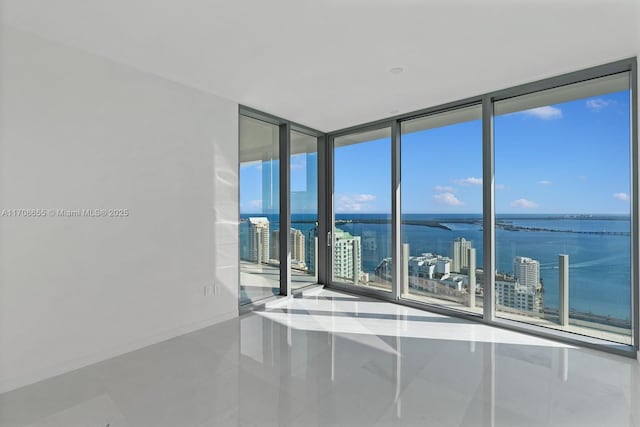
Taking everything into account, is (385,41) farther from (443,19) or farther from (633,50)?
(633,50)

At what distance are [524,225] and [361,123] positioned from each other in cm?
250

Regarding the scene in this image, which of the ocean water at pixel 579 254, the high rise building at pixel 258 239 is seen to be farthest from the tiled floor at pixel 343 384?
the high rise building at pixel 258 239

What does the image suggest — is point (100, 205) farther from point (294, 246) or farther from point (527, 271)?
point (527, 271)

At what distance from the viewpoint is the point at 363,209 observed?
190 inches

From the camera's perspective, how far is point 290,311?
3.95m

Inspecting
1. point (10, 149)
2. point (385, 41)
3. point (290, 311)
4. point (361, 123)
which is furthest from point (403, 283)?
point (10, 149)

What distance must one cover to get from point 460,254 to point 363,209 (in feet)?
5.06

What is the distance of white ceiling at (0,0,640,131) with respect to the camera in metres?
2.04

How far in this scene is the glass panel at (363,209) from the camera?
15.0 ft

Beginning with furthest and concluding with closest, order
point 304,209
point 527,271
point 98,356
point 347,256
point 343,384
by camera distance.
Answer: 1. point 347,256
2. point 304,209
3. point 527,271
4. point 98,356
5. point 343,384

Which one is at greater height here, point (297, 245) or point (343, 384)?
point (297, 245)

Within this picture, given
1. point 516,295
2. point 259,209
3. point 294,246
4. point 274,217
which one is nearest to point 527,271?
point 516,295

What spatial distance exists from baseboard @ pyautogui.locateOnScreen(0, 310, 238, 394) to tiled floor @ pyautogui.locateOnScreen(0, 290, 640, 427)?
64mm

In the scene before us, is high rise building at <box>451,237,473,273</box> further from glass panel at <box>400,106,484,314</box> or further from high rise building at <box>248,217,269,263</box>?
high rise building at <box>248,217,269,263</box>
